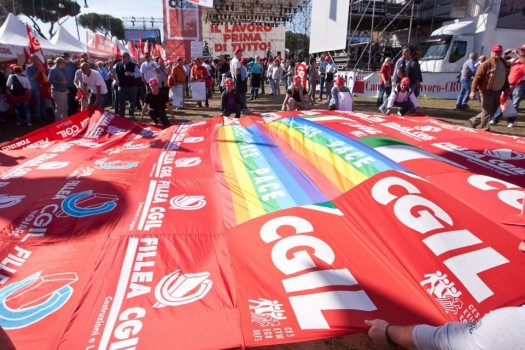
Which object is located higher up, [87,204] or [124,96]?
[124,96]

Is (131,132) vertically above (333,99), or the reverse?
(333,99)

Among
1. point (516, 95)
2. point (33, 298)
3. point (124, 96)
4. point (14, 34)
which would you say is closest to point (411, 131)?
point (516, 95)

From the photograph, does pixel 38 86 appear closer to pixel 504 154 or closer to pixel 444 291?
pixel 504 154

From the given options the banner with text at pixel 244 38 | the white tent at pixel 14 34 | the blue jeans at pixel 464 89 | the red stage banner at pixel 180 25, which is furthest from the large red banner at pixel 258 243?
the banner with text at pixel 244 38

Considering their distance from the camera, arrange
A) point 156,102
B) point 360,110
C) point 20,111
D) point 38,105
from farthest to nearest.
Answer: point 360,110 < point 38,105 < point 20,111 < point 156,102

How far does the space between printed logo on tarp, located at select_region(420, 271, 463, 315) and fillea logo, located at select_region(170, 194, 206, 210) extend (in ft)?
7.15

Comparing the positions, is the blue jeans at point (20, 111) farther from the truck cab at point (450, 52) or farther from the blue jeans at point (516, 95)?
the truck cab at point (450, 52)

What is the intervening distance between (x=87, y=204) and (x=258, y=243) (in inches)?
75.6

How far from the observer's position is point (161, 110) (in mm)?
8055

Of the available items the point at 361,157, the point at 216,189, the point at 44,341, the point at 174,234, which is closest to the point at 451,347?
the point at 44,341

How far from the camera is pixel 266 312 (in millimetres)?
2182

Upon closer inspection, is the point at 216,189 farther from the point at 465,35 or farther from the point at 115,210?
the point at 465,35

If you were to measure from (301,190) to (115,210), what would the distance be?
6.13 feet

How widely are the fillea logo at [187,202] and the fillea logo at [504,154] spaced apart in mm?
3658
